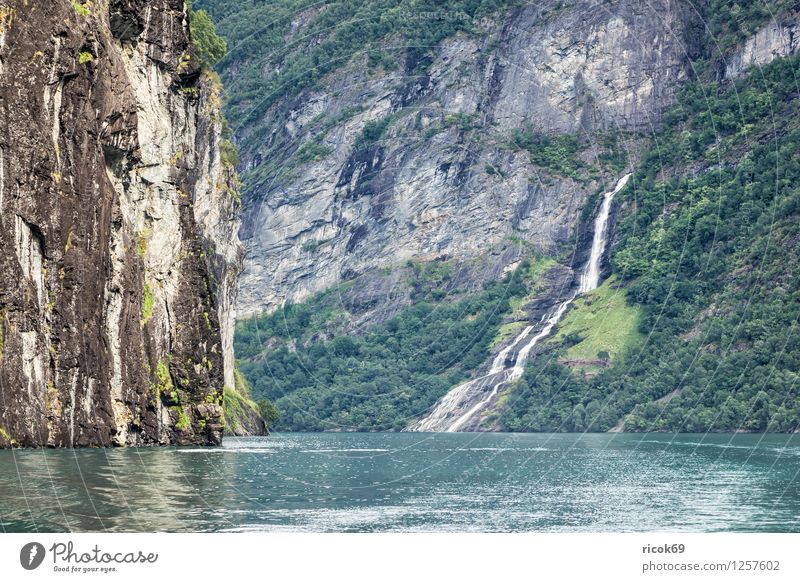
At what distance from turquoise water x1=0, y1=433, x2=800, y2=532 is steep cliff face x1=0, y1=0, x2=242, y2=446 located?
12.5 ft

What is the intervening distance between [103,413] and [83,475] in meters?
21.5

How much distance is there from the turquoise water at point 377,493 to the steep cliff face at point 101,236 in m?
3.80

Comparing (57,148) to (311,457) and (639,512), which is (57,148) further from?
(639,512)

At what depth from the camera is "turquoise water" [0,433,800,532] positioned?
148 ft

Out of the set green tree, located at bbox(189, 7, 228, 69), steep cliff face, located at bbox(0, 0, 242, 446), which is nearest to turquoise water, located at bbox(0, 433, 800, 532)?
steep cliff face, located at bbox(0, 0, 242, 446)

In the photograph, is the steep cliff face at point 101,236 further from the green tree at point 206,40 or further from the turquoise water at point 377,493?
the green tree at point 206,40

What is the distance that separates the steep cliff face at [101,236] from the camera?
6919 centimetres
